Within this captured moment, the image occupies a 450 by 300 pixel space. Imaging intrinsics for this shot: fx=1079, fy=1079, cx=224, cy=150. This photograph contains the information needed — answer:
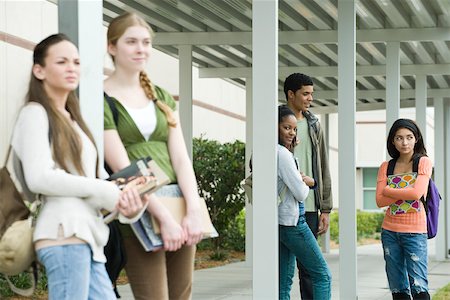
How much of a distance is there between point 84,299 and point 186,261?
0.74 meters

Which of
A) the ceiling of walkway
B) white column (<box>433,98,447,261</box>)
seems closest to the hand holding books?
the ceiling of walkway

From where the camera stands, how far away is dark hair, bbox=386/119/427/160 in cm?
903

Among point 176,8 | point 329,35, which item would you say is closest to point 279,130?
point 176,8

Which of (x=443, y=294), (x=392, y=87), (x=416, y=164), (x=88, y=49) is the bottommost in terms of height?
(x=443, y=294)

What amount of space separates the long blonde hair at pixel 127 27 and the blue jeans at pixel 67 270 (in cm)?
80

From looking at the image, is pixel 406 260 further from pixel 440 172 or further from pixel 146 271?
pixel 440 172

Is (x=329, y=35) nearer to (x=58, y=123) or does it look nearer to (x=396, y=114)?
(x=396, y=114)

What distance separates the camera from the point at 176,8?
47.5 ft

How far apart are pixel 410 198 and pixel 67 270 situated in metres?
5.21

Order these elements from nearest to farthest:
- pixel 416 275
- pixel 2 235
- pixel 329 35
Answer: pixel 2 235 < pixel 416 275 < pixel 329 35

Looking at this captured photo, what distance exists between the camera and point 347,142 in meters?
11.3

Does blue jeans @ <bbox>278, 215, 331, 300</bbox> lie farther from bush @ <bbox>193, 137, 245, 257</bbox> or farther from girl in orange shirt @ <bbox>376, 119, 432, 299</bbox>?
bush @ <bbox>193, 137, 245, 257</bbox>

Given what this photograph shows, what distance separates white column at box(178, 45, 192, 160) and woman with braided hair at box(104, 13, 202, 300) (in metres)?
11.7

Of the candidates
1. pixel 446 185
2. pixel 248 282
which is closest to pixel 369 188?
pixel 446 185
